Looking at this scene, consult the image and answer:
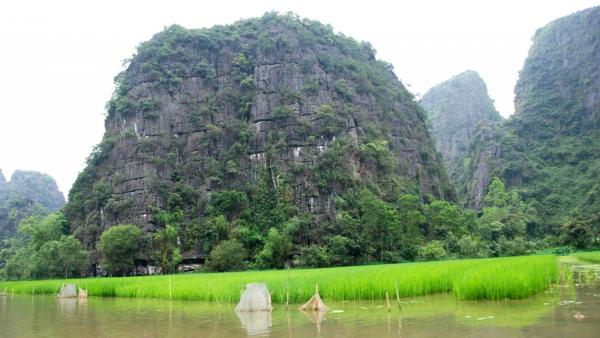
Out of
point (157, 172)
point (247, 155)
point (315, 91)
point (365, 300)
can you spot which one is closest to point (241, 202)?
point (247, 155)

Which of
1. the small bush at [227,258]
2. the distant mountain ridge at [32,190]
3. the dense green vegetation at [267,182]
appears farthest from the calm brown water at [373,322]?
the distant mountain ridge at [32,190]

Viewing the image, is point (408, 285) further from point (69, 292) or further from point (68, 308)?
point (69, 292)

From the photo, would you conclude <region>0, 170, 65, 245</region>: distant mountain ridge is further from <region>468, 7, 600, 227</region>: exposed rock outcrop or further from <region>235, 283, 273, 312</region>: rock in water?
<region>235, 283, 273, 312</region>: rock in water

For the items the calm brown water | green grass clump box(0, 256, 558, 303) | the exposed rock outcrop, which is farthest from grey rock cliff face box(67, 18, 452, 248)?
the calm brown water

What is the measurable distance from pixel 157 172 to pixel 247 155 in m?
10.4

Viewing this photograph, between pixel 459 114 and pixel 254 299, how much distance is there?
362ft

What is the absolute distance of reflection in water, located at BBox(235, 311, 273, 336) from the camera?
33.3 ft

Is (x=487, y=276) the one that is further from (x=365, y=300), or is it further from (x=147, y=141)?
(x=147, y=141)

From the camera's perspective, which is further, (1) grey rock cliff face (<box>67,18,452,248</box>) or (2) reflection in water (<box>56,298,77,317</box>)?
(1) grey rock cliff face (<box>67,18,452,248</box>)

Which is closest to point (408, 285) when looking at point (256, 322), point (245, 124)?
point (256, 322)

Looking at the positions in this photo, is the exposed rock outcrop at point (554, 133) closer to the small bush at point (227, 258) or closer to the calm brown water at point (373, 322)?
the small bush at point (227, 258)

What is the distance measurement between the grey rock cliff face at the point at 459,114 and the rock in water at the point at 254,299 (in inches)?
3685

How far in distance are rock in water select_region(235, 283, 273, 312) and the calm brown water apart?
1.51 ft

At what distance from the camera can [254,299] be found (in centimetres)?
1379
